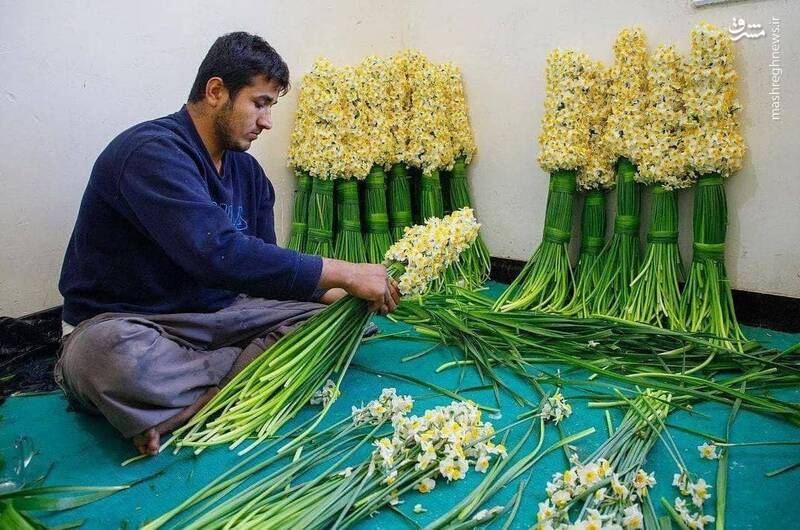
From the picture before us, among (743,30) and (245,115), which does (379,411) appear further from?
(743,30)

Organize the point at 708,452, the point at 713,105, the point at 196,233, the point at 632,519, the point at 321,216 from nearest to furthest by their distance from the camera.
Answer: the point at 632,519, the point at 708,452, the point at 196,233, the point at 713,105, the point at 321,216

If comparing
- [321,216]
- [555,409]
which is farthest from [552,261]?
[555,409]

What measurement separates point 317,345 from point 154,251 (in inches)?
23.4

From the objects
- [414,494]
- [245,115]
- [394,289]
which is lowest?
[414,494]

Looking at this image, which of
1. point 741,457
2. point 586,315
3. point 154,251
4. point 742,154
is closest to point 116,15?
point 154,251

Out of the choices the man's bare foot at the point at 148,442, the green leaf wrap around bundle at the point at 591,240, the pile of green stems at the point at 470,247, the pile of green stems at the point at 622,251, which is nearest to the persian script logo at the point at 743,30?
the pile of green stems at the point at 622,251

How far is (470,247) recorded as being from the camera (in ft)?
11.8

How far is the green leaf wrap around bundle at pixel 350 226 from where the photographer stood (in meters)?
3.47

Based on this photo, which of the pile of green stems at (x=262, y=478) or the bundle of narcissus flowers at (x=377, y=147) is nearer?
the pile of green stems at (x=262, y=478)

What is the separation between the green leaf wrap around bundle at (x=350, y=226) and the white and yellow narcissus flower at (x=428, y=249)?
3.91ft

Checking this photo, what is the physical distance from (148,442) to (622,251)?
208cm

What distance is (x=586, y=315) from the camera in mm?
2875

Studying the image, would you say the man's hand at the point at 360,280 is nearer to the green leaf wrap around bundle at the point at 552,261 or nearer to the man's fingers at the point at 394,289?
the man's fingers at the point at 394,289

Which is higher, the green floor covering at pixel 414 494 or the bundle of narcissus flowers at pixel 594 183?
the bundle of narcissus flowers at pixel 594 183
